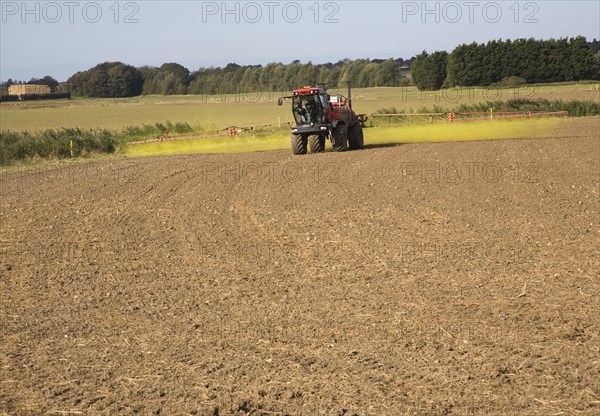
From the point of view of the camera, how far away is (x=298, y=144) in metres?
26.1

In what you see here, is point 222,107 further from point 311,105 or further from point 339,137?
point 311,105

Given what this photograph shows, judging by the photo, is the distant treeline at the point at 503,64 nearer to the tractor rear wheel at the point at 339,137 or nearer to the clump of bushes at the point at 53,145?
the clump of bushes at the point at 53,145

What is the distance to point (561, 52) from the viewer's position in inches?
2771

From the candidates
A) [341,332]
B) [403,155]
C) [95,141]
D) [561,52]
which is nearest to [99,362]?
[341,332]

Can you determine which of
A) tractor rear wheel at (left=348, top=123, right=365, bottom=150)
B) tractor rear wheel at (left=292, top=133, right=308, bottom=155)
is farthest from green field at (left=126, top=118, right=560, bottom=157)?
tractor rear wheel at (left=292, top=133, right=308, bottom=155)

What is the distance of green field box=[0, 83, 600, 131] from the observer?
185ft

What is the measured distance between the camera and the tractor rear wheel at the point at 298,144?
85.6 feet

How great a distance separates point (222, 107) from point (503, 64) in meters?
27.7

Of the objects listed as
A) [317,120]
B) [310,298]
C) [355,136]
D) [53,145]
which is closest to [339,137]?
[317,120]

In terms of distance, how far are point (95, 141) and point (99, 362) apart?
91.2 feet

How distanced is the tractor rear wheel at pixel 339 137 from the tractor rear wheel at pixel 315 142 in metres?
0.38

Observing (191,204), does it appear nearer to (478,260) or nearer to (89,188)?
(89,188)

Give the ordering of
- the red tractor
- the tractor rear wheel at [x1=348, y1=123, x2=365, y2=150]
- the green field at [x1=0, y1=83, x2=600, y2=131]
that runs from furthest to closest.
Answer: the green field at [x1=0, y1=83, x2=600, y2=131] < the tractor rear wheel at [x1=348, y1=123, x2=365, y2=150] < the red tractor

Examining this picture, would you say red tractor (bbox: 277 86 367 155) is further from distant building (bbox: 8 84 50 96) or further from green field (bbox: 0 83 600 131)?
distant building (bbox: 8 84 50 96)
